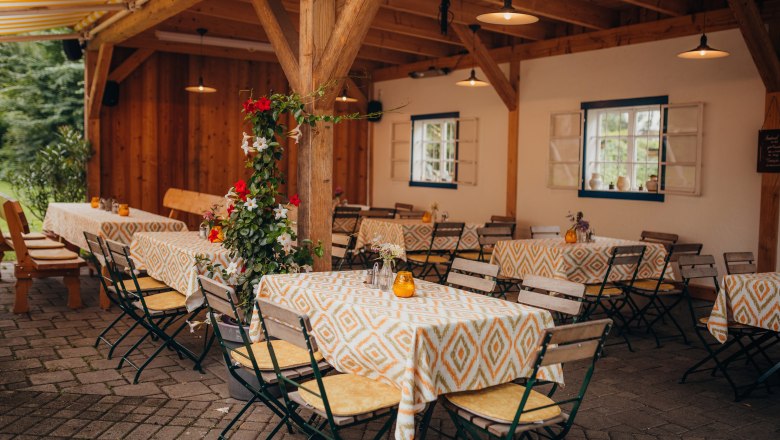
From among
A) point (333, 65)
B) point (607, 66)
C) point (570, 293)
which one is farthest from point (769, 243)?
point (333, 65)

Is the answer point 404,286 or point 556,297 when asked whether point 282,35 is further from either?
point 556,297

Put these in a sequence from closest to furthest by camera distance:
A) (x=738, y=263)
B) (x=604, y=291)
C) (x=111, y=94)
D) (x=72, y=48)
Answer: (x=738, y=263), (x=604, y=291), (x=72, y=48), (x=111, y=94)

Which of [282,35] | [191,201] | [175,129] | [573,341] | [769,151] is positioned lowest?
[573,341]

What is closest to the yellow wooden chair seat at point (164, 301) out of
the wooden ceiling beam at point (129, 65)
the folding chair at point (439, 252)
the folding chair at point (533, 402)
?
the folding chair at point (533, 402)

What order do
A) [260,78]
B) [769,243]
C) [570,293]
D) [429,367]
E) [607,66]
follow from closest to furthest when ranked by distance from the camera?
[429,367] < [570,293] < [769,243] < [607,66] < [260,78]

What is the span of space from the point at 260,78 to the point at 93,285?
6138mm

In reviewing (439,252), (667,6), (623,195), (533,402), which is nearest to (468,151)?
(623,195)

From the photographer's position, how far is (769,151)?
26.8 feet

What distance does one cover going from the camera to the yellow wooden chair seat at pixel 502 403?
3.30 metres

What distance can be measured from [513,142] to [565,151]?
1011mm

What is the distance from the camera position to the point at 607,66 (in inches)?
400

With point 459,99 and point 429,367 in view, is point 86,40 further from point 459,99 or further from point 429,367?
point 429,367

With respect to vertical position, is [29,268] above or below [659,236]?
below

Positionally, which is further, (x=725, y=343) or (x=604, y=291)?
(x=604, y=291)
